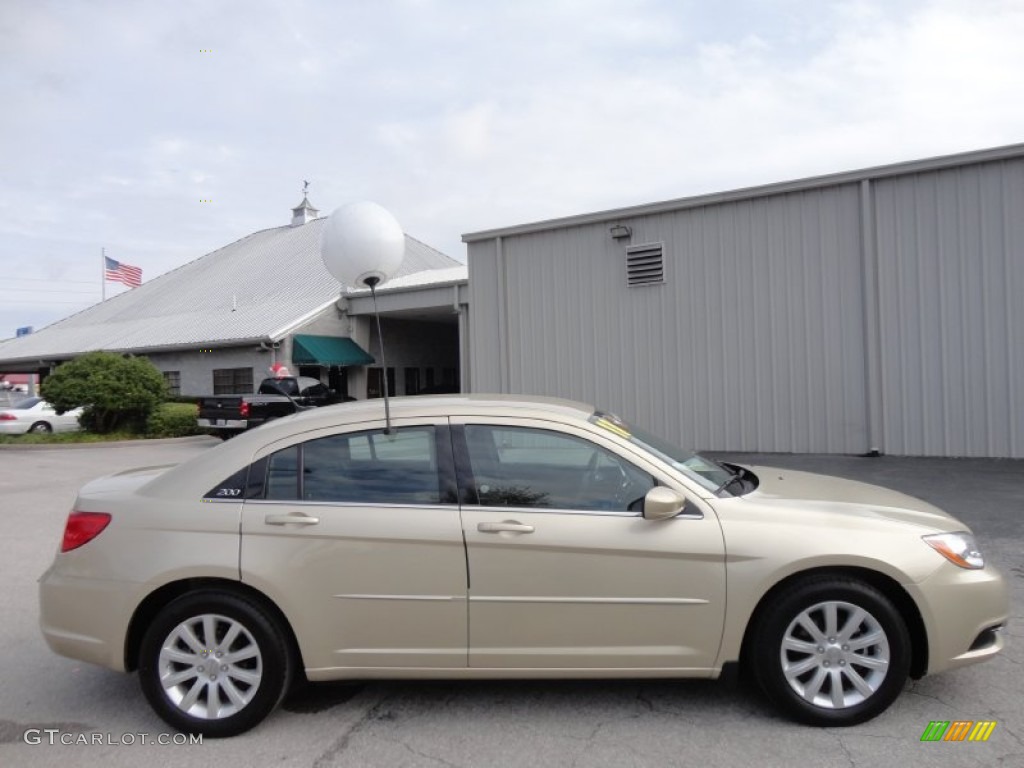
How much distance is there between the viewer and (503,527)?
11.3ft

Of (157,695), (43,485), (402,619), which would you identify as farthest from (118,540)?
(43,485)

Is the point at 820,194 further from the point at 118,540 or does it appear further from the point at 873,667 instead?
the point at 118,540

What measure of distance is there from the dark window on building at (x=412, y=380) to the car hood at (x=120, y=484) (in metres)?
22.9

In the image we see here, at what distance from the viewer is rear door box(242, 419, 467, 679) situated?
3.45m

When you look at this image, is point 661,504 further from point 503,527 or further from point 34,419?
point 34,419

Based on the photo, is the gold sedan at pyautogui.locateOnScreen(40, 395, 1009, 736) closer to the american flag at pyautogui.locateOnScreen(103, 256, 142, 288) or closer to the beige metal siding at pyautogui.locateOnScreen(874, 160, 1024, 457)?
the beige metal siding at pyautogui.locateOnScreen(874, 160, 1024, 457)

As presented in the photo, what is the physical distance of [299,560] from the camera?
347cm

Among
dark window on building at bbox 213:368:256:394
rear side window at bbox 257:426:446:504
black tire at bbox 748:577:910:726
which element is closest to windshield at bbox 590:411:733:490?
black tire at bbox 748:577:910:726

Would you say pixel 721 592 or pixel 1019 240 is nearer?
pixel 721 592

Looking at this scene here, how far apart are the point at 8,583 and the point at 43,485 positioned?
260 inches

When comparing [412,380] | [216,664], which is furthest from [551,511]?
[412,380]

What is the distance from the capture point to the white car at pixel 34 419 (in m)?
21.2

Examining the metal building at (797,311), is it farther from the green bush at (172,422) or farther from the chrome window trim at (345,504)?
the chrome window trim at (345,504)

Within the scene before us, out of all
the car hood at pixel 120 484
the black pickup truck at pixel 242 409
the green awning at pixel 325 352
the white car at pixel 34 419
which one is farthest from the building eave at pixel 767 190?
the white car at pixel 34 419
